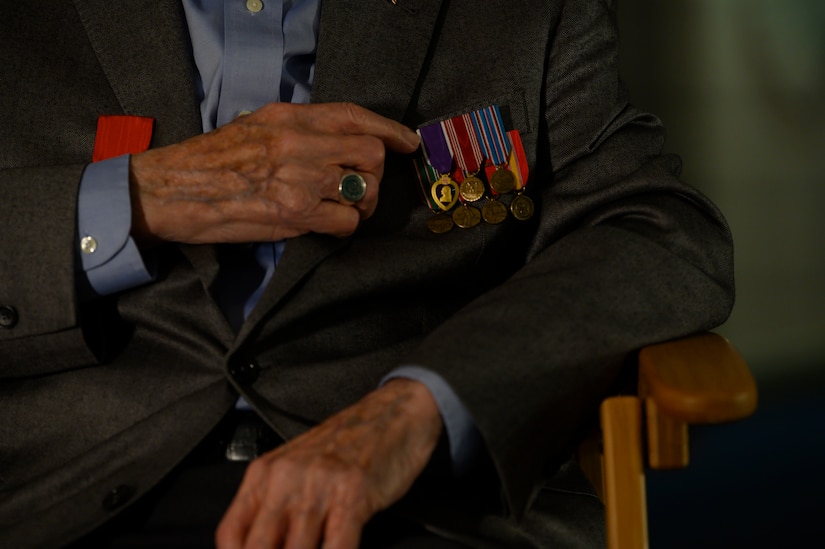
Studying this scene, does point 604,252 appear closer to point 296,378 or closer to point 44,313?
point 296,378

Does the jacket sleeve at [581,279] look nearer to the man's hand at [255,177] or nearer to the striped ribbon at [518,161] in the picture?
the striped ribbon at [518,161]

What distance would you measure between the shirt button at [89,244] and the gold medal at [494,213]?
1.47 feet

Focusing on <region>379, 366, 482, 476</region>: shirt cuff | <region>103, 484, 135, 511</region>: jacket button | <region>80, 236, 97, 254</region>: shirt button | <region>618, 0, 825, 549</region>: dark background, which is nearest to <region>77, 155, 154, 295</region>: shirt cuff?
<region>80, 236, 97, 254</region>: shirt button

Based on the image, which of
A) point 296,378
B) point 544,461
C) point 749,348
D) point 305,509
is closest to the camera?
point 305,509

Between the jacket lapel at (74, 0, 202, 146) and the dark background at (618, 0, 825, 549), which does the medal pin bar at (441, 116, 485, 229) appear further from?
the dark background at (618, 0, 825, 549)

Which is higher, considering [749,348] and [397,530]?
[397,530]

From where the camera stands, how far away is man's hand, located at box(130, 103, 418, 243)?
3.20ft

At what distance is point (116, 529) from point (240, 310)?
0.27 m

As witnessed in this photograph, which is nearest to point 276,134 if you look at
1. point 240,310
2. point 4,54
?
point 240,310

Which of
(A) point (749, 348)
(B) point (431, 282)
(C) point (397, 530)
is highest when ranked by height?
(B) point (431, 282)

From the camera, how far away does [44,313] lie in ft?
3.08

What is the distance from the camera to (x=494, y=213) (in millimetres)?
1105

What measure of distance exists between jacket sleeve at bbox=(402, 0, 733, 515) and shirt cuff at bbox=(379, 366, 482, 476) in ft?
0.04

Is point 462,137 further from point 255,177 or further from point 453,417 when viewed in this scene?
point 453,417
